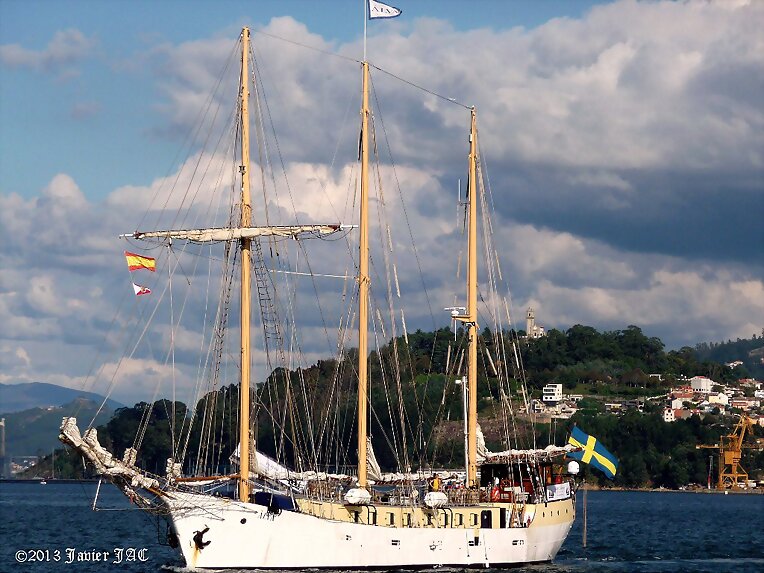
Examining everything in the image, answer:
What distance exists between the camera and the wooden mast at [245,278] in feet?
257

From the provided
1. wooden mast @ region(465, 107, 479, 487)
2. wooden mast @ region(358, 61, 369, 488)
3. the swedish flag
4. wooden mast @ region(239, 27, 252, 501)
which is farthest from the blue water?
wooden mast @ region(358, 61, 369, 488)

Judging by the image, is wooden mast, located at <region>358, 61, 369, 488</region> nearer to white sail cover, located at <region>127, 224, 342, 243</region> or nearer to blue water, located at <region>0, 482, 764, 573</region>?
white sail cover, located at <region>127, 224, 342, 243</region>

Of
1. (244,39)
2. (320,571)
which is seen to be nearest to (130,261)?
(244,39)

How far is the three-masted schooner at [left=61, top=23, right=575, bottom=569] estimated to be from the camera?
249ft

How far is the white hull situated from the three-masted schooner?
0.18 ft

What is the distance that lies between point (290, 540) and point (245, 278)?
49.8 feet

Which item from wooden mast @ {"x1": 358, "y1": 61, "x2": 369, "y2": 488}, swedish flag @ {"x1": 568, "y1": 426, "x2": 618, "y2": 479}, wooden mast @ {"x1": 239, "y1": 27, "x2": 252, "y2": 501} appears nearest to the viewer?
wooden mast @ {"x1": 239, "y1": 27, "x2": 252, "y2": 501}

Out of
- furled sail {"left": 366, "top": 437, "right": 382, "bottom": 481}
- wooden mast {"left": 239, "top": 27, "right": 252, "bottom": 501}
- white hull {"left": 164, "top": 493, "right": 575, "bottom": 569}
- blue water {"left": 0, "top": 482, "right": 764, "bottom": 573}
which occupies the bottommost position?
blue water {"left": 0, "top": 482, "right": 764, "bottom": 573}

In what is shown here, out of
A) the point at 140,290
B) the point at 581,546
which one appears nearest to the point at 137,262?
the point at 140,290

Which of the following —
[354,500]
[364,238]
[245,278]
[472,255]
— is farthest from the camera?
[472,255]

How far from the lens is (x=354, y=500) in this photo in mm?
78625

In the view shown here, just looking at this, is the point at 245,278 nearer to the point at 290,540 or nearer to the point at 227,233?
the point at 227,233

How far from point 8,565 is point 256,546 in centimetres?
2455

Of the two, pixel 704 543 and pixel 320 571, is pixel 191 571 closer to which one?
pixel 320 571
